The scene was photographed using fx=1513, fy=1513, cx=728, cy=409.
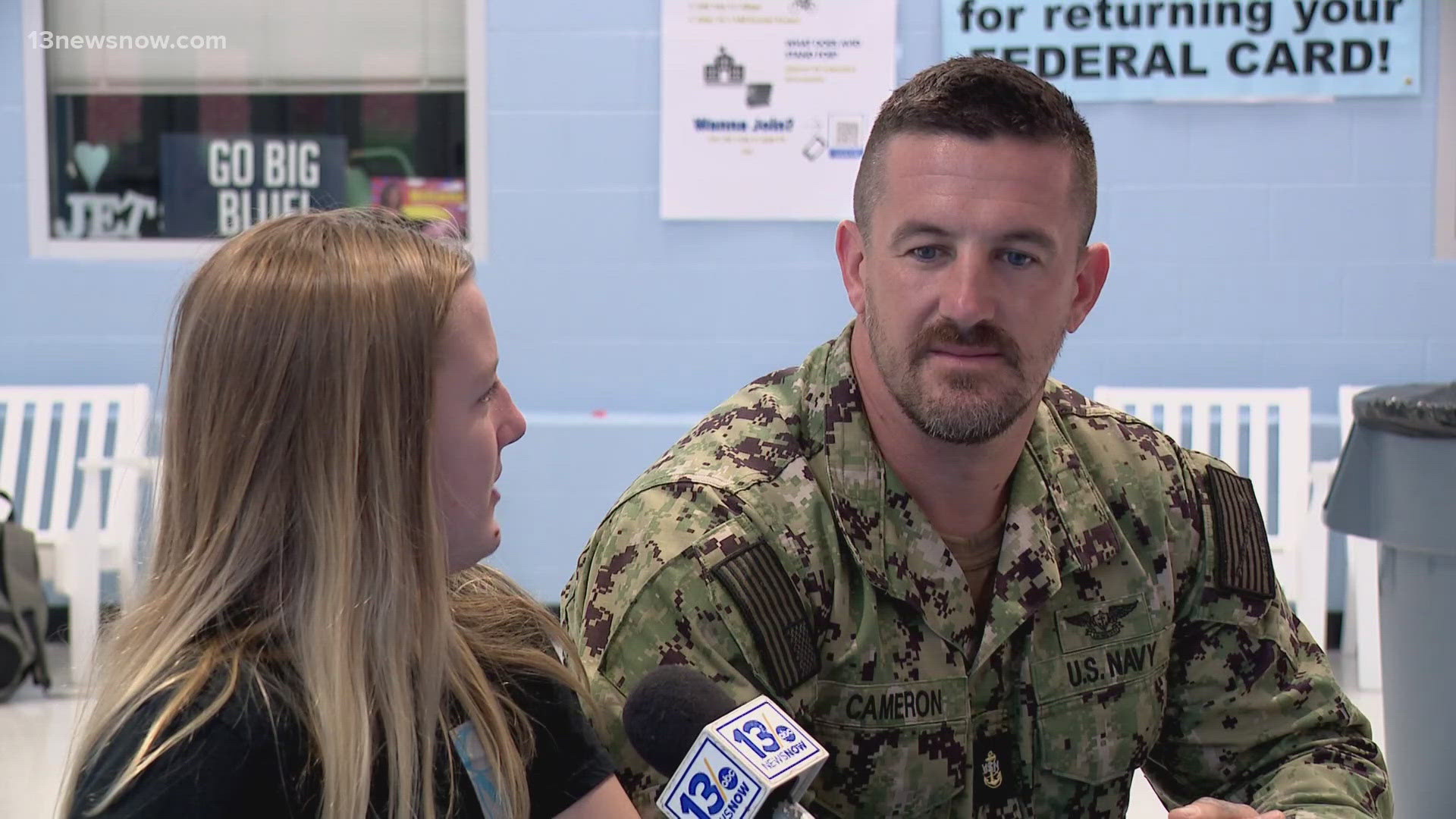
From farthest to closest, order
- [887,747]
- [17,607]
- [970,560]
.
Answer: [17,607] → [970,560] → [887,747]

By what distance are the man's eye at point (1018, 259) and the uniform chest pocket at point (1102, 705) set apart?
38 cm

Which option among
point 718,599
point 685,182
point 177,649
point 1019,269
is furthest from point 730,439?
point 685,182

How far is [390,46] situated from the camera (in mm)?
4414

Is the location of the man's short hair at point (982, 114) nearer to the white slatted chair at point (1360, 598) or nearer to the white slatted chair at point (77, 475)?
the white slatted chair at point (1360, 598)

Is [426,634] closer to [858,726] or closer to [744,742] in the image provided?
[744,742]

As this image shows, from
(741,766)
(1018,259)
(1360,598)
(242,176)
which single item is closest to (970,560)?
(1018,259)

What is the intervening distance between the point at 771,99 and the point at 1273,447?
5.55 ft

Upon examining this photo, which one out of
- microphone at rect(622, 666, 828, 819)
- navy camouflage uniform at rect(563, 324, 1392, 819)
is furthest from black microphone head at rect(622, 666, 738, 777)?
navy camouflage uniform at rect(563, 324, 1392, 819)

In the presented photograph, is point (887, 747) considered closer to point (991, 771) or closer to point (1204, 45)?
point (991, 771)

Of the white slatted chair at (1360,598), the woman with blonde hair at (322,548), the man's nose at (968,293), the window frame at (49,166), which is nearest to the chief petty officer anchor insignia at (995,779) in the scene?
the man's nose at (968,293)

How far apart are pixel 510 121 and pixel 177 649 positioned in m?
3.53

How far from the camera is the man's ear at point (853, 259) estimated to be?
1553mm

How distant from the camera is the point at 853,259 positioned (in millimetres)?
1585

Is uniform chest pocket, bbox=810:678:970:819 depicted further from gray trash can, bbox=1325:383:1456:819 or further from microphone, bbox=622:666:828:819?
gray trash can, bbox=1325:383:1456:819
